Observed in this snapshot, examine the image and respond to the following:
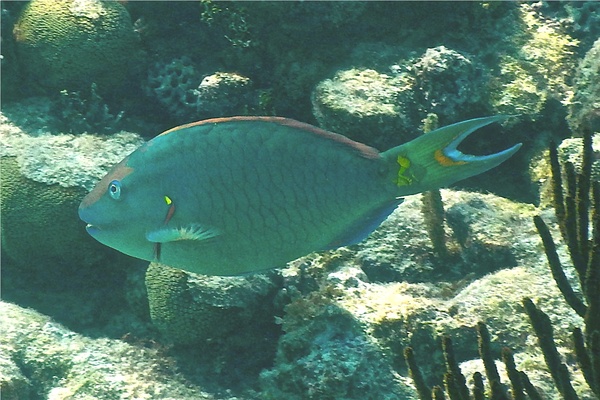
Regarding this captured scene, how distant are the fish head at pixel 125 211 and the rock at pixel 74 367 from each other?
147cm

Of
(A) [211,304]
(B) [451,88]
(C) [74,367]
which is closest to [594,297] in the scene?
(A) [211,304]

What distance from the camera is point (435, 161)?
6.58 feet

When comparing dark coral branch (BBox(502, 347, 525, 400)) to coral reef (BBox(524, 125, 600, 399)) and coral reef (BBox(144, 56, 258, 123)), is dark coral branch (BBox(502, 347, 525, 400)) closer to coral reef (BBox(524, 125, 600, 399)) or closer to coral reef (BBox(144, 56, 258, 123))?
coral reef (BBox(524, 125, 600, 399))

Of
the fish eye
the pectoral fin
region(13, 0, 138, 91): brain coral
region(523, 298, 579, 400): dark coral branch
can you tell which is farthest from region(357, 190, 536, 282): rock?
region(13, 0, 138, 91): brain coral

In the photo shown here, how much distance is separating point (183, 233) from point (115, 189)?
32 cm

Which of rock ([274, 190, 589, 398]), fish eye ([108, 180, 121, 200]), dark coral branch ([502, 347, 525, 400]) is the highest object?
dark coral branch ([502, 347, 525, 400])

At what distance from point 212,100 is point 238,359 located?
229cm

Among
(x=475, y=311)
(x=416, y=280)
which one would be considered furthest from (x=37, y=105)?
(x=475, y=311)

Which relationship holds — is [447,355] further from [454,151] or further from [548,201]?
[548,201]

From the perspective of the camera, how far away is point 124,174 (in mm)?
2189

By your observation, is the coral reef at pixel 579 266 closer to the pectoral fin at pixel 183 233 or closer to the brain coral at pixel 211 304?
the pectoral fin at pixel 183 233

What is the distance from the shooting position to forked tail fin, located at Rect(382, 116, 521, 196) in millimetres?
1933

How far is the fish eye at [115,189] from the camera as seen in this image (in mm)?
2166

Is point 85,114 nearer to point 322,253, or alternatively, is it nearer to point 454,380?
point 322,253
